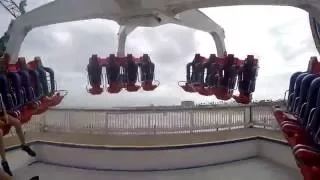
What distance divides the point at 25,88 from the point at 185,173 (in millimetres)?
4073

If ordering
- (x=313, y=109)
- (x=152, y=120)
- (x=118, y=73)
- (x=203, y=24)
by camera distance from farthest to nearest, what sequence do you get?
(x=203, y=24)
(x=118, y=73)
(x=152, y=120)
(x=313, y=109)

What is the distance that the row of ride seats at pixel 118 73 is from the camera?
42.3 feet

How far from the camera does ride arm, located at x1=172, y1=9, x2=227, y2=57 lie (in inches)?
498

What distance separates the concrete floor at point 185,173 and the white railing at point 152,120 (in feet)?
6.50

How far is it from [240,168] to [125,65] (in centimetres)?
495

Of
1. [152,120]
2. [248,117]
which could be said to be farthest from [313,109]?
[248,117]

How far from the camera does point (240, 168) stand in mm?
10062

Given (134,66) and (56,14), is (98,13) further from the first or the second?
(134,66)

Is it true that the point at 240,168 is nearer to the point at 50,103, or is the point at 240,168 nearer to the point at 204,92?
the point at 204,92

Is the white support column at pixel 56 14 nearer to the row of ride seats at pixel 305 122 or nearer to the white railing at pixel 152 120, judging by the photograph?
the white railing at pixel 152 120

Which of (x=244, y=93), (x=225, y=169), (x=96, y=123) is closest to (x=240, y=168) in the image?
(x=225, y=169)

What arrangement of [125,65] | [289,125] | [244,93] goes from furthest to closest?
[125,65] → [244,93] → [289,125]

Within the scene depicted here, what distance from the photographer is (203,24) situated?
1349 centimetres

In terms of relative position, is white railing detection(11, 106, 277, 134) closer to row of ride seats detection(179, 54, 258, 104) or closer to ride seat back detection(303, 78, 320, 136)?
row of ride seats detection(179, 54, 258, 104)
